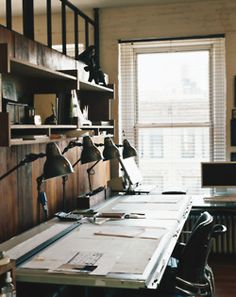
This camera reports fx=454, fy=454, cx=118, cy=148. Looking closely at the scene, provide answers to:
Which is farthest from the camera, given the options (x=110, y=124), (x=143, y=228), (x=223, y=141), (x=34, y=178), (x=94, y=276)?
(x=223, y=141)

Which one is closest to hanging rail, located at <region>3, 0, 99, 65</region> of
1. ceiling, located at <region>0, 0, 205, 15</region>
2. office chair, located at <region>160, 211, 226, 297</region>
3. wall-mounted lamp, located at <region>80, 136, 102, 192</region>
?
ceiling, located at <region>0, 0, 205, 15</region>

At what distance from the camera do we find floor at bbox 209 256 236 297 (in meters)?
3.96

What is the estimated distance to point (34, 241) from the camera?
→ 8.54ft

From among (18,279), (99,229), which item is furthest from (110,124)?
(18,279)

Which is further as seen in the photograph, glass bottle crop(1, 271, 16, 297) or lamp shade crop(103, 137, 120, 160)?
lamp shade crop(103, 137, 120, 160)

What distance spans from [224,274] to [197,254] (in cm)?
195

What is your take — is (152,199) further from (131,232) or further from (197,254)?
(197,254)

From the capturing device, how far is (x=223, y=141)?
5020 mm

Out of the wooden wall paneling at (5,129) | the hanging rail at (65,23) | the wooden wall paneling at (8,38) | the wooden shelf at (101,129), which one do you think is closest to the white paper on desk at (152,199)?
the wooden shelf at (101,129)

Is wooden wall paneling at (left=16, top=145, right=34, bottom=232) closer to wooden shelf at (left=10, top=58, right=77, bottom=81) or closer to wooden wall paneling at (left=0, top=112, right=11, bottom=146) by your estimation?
wooden shelf at (left=10, top=58, right=77, bottom=81)

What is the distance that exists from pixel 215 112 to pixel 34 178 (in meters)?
2.61

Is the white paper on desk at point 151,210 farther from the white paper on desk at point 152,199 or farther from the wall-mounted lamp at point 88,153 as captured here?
the wall-mounted lamp at point 88,153

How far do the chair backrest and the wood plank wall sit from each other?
105 cm

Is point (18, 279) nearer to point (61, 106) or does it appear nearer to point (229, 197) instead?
point (61, 106)
